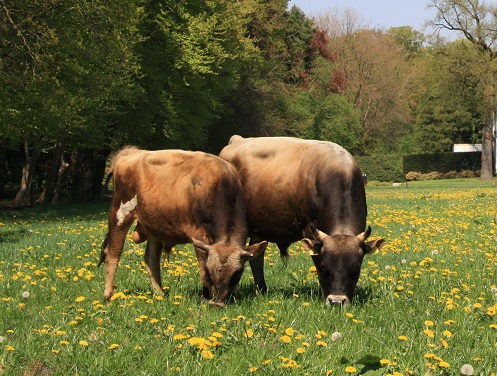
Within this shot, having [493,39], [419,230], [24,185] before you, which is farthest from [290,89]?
[419,230]

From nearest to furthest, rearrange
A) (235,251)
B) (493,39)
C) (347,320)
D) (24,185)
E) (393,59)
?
(347,320) < (235,251) < (24,185) < (493,39) < (393,59)

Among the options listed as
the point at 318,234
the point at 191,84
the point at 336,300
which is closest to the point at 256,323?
the point at 336,300

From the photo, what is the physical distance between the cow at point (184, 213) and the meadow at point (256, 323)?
358mm

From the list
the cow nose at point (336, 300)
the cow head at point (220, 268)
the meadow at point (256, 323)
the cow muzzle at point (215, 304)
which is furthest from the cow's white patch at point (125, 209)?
the cow nose at point (336, 300)

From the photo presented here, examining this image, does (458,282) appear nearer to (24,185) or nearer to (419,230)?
(419,230)

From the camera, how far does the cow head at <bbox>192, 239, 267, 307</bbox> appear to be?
7.81 m

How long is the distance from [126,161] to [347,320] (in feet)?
12.7

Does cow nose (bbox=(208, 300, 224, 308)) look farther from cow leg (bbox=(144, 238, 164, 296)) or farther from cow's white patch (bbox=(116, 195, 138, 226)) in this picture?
cow's white patch (bbox=(116, 195, 138, 226))

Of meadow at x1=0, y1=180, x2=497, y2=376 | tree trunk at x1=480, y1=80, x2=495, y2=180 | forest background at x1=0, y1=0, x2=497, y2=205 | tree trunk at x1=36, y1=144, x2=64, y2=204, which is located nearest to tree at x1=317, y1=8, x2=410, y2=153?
forest background at x1=0, y1=0, x2=497, y2=205

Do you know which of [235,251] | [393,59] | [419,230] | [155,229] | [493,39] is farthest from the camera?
[393,59]

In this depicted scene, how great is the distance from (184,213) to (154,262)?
923 millimetres

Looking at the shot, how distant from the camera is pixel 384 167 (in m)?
70.6

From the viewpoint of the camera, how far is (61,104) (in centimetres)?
2680

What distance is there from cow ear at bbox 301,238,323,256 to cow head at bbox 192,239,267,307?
58 centimetres
